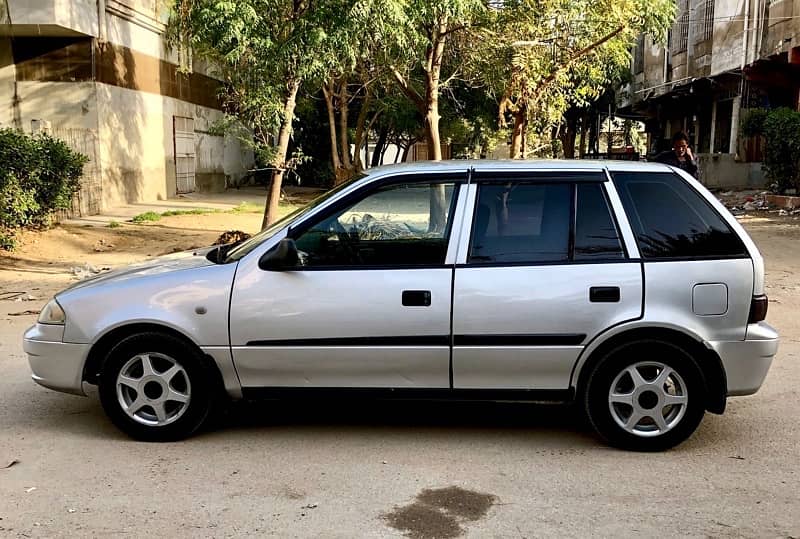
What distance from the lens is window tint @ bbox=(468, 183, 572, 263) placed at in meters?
4.59

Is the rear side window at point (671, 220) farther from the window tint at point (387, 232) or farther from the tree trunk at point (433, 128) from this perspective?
the tree trunk at point (433, 128)

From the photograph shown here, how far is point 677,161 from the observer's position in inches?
375

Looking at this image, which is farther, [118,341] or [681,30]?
[681,30]

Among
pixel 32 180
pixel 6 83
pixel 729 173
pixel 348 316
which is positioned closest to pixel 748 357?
pixel 348 316

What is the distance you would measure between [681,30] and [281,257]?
92.8 ft

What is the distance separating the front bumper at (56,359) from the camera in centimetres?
466

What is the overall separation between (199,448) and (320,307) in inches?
44.7

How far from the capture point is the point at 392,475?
4.30 meters

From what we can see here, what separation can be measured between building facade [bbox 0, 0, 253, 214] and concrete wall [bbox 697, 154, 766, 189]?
1598 centimetres

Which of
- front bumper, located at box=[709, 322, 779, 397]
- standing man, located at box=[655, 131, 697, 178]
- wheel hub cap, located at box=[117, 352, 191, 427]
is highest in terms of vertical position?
standing man, located at box=[655, 131, 697, 178]

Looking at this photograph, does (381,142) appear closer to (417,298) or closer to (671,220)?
(671,220)

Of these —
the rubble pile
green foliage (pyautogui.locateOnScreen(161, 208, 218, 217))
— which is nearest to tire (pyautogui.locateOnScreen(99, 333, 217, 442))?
green foliage (pyautogui.locateOnScreen(161, 208, 218, 217))

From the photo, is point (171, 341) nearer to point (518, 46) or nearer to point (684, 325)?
point (684, 325)

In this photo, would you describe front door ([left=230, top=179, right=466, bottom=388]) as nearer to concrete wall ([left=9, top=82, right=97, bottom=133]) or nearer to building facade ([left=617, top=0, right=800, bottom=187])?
concrete wall ([left=9, top=82, right=97, bottom=133])
